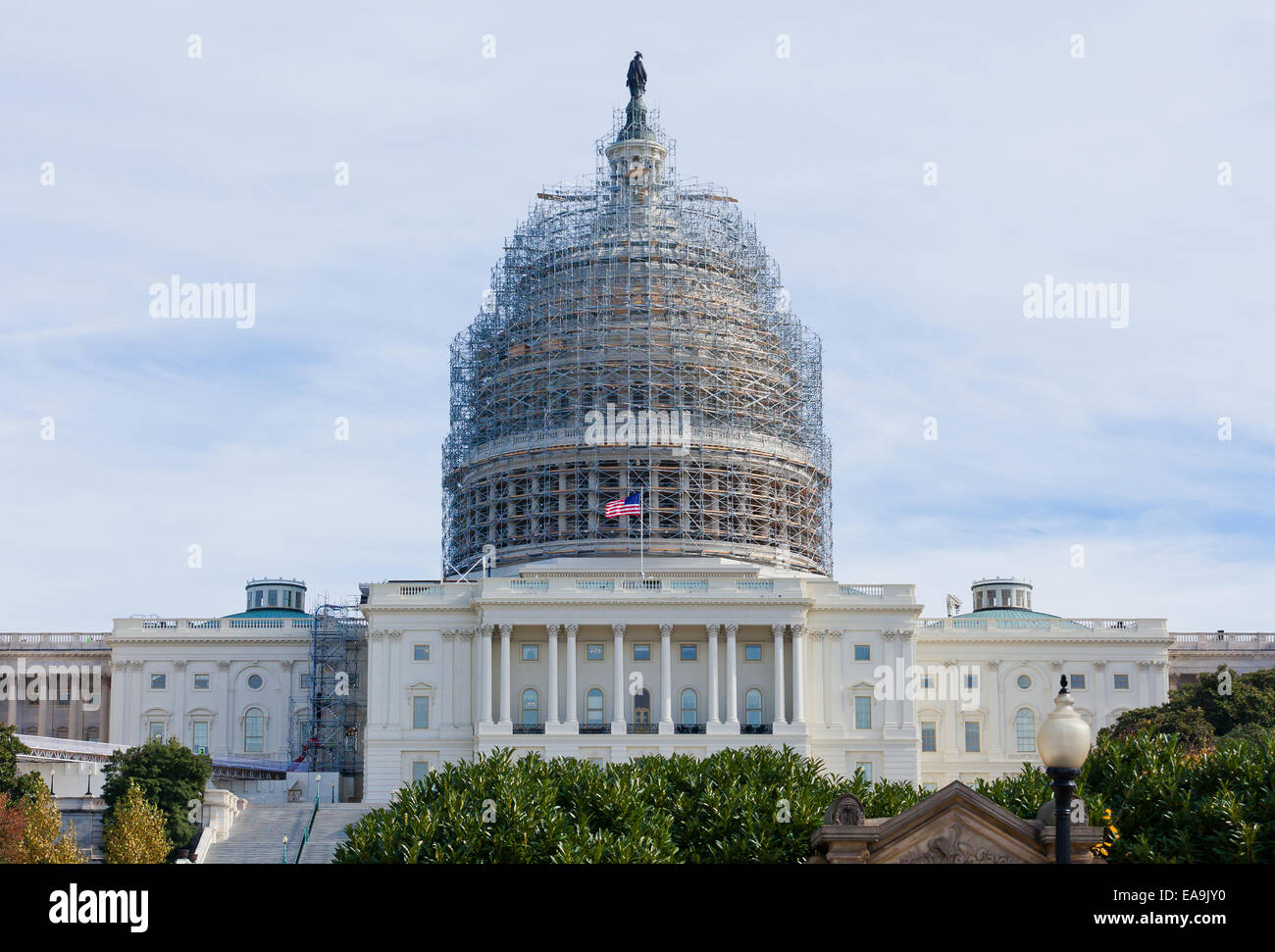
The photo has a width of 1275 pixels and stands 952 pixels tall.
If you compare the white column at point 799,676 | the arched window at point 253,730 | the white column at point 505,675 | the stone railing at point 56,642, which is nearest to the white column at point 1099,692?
the white column at point 799,676

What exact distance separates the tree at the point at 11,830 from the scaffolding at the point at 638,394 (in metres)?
46.7

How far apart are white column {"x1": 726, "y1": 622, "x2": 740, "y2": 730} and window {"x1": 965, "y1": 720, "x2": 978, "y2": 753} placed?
15.6m

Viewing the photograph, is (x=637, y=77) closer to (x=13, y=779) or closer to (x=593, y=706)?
(x=593, y=706)

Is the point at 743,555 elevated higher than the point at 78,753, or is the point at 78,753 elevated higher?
the point at 743,555

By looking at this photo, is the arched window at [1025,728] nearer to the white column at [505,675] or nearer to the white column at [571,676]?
the white column at [571,676]

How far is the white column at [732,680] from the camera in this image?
101688 mm

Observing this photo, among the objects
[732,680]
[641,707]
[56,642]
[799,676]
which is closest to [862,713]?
[799,676]

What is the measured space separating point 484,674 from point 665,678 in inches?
380

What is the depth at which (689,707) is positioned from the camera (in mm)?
104312

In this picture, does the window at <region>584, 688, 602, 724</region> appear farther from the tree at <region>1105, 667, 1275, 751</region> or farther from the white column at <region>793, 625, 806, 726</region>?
the tree at <region>1105, 667, 1275, 751</region>

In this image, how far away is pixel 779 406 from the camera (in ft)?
387
